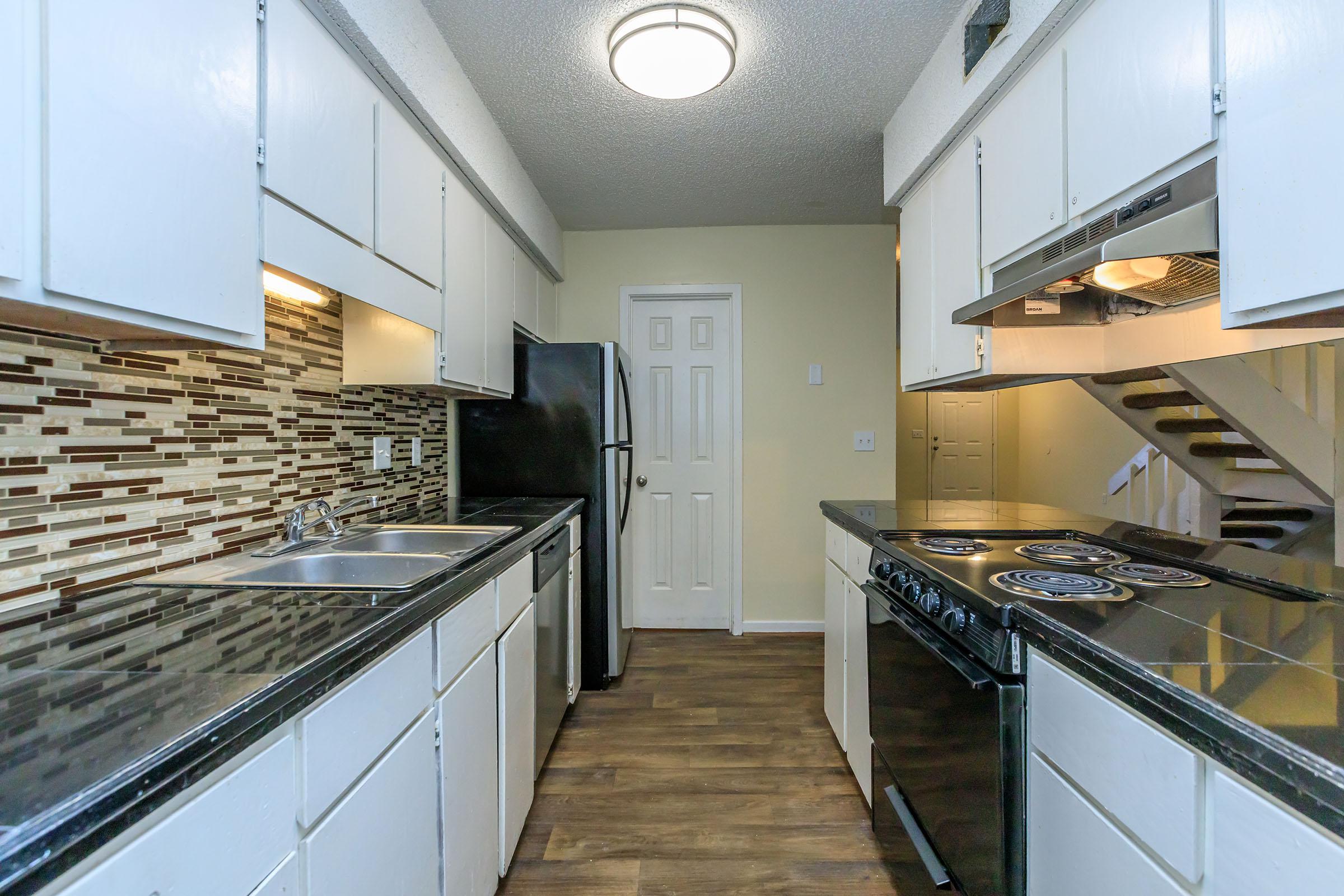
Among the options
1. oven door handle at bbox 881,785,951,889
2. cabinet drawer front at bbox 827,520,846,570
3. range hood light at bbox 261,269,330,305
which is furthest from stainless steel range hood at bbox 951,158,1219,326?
range hood light at bbox 261,269,330,305

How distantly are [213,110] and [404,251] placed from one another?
706mm

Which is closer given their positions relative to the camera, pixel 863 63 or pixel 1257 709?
pixel 1257 709

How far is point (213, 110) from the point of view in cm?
98

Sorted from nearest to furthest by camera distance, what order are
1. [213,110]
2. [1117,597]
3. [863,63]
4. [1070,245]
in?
1. [213,110]
2. [1117,597]
3. [1070,245]
4. [863,63]

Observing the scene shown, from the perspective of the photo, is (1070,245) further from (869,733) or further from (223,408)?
(223,408)

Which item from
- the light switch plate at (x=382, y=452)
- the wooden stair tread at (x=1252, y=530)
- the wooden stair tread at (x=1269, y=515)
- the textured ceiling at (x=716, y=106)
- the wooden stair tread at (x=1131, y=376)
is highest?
the textured ceiling at (x=716, y=106)

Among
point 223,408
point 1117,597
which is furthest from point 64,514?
point 1117,597

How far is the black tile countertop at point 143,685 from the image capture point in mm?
483

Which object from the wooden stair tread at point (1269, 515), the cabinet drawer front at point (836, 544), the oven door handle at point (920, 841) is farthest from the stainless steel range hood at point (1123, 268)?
the oven door handle at point (920, 841)

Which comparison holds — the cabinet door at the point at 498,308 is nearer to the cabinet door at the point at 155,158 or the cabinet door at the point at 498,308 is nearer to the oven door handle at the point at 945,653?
the cabinet door at the point at 155,158

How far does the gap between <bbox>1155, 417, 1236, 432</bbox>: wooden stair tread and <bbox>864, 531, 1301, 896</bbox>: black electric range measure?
0.34 meters

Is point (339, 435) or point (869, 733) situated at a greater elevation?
point (339, 435)

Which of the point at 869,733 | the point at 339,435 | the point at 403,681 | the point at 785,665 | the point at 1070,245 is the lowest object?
the point at 785,665

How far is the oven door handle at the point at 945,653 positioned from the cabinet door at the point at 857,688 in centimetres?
22
